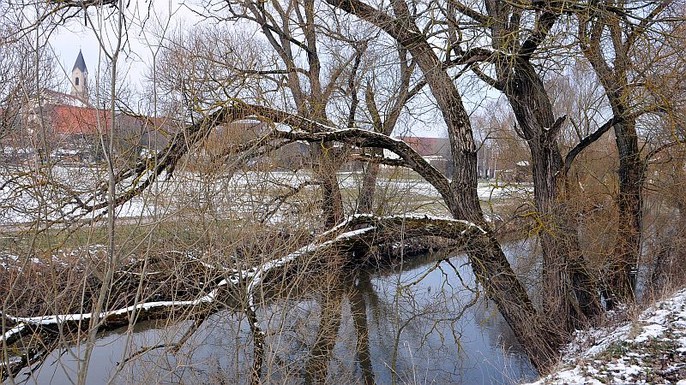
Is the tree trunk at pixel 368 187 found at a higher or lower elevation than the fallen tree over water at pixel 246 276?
higher

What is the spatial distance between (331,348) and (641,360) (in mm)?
4566

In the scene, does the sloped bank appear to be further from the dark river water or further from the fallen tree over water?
the fallen tree over water

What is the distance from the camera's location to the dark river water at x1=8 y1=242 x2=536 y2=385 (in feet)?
22.2

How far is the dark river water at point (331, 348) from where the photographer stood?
6.78 metres

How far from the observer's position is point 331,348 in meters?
8.16

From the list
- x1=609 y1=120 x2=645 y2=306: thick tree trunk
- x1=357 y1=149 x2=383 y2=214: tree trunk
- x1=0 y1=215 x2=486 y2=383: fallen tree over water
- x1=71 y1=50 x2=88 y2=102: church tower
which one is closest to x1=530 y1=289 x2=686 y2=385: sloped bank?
x1=0 y1=215 x2=486 y2=383: fallen tree over water

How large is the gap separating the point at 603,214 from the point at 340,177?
218 inches

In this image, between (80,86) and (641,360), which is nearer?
(80,86)

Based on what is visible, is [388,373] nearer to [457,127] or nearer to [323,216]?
[323,216]

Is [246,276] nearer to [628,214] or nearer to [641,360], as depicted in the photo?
[641,360]

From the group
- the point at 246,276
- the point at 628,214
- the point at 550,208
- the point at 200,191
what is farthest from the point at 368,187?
the point at 200,191

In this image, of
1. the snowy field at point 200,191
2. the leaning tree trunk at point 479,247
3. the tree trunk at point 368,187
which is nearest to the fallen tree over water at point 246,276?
the leaning tree trunk at point 479,247

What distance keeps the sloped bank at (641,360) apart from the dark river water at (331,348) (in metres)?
1.84

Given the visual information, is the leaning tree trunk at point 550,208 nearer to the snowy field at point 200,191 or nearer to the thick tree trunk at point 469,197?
the thick tree trunk at point 469,197
